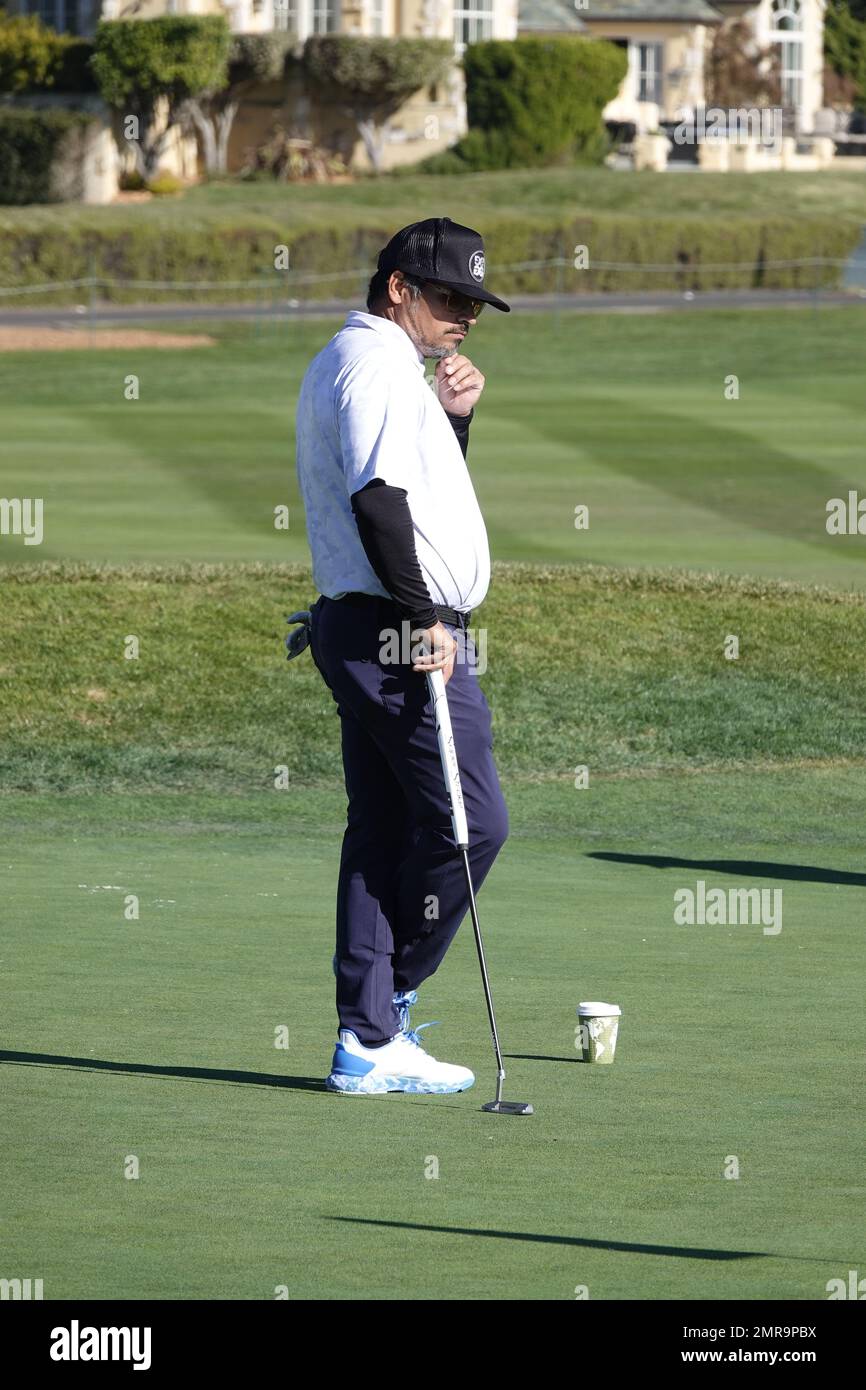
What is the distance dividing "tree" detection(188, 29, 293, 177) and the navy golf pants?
58158 mm

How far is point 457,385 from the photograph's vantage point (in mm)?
6738

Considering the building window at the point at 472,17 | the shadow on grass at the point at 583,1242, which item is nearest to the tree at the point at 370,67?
the building window at the point at 472,17

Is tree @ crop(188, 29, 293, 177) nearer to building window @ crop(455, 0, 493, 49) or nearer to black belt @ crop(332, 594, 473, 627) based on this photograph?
building window @ crop(455, 0, 493, 49)

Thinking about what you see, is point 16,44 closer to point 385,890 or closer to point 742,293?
point 742,293

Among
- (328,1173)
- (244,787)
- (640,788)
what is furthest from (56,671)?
(328,1173)

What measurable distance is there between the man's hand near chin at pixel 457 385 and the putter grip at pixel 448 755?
102 centimetres

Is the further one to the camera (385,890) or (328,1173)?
(385,890)

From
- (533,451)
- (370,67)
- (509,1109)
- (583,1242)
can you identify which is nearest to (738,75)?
(370,67)

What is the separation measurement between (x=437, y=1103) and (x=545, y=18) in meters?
73.1

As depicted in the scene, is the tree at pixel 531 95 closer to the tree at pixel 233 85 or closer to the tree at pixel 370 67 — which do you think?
the tree at pixel 370 67

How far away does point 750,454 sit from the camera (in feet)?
85.0

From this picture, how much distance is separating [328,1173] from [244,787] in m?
8.40

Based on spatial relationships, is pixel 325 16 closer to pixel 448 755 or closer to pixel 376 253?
pixel 376 253
